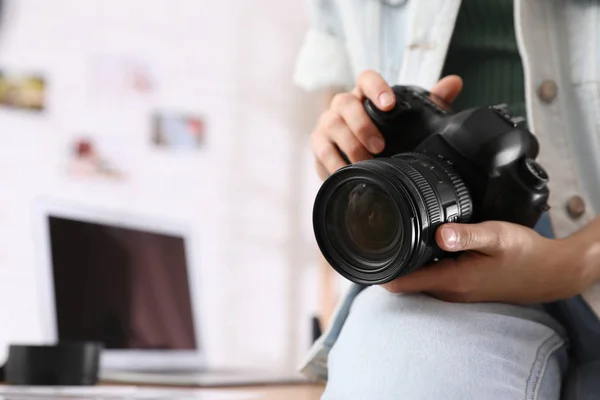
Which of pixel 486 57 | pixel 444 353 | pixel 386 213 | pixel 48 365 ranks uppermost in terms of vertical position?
pixel 486 57

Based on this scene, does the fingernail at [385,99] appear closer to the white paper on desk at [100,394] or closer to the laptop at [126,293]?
the white paper on desk at [100,394]

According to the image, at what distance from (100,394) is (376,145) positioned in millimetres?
371

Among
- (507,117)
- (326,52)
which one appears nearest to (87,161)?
(326,52)

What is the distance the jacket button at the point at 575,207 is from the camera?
0.66 metres

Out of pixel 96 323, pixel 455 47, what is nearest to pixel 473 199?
pixel 455 47

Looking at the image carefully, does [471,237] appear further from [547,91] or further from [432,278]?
[547,91]

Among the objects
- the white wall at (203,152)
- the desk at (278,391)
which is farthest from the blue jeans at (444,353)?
the white wall at (203,152)

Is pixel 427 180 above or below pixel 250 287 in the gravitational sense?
above

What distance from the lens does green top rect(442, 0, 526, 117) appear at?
30.4 inches

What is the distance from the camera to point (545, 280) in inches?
23.5

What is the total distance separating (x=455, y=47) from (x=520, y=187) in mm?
291

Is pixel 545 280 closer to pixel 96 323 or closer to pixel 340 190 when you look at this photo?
pixel 340 190

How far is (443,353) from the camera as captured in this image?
536 millimetres

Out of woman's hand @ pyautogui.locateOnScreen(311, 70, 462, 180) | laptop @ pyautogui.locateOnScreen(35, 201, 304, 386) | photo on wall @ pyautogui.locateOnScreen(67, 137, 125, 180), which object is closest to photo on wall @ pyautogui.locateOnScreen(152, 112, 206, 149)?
photo on wall @ pyautogui.locateOnScreen(67, 137, 125, 180)
